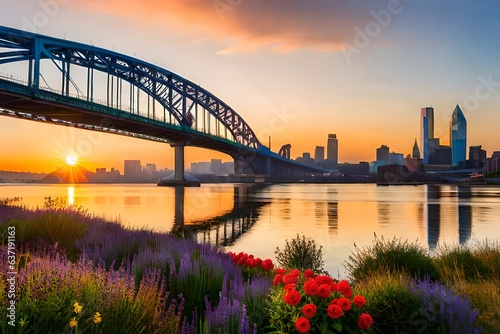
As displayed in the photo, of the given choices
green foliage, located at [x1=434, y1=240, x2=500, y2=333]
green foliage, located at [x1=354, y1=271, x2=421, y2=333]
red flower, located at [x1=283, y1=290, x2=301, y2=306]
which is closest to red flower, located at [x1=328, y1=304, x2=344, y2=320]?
red flower, located at [x1=283, y1=290, x2=301, y2=306]

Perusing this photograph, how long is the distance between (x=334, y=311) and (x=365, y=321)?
42cm

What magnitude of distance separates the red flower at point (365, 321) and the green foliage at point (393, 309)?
1138 mm

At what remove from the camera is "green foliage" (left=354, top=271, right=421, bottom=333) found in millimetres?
5828

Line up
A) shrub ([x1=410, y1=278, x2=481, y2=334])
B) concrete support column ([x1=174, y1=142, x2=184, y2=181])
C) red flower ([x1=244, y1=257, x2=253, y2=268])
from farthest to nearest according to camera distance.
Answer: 1. concrete support column ([x1=174, y1=142, x2=184, y2=181])
2. red flower ([x1=244, y1=257, x2=253, y2=268])
3. shrub ([x1=410, y1=278, x2=481, y2=334])

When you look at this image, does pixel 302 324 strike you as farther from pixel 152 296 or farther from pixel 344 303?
pixel 152 296

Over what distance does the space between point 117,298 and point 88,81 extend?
295ft

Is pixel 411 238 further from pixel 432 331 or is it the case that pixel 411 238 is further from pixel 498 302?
pixel 432 331

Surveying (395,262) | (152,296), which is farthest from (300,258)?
(152,296)

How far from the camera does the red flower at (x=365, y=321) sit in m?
4.63

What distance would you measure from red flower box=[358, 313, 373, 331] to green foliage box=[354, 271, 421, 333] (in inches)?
44.8

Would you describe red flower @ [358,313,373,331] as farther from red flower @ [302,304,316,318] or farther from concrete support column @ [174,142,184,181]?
concrete support column @ [174,142,184,181]

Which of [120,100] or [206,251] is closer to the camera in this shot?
[206,251]

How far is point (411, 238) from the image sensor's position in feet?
70.0

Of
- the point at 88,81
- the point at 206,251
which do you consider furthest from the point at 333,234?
the point at 88,81
